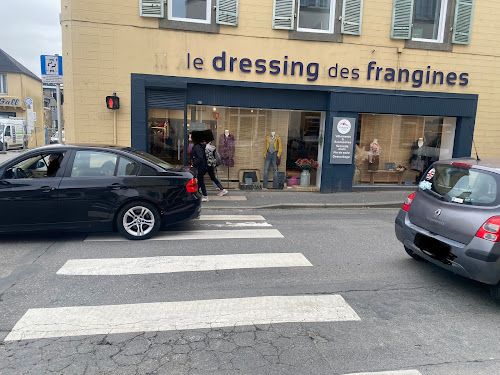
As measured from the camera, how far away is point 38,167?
5.94 metres

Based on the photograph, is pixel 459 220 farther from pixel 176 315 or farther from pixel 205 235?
pixel 205 235

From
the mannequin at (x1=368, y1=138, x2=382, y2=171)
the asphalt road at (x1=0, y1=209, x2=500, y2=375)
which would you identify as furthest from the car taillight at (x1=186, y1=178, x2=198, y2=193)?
the mannequin at (x1=368, y1=138, x2=382, y2=171)

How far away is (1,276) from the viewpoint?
4590 mm

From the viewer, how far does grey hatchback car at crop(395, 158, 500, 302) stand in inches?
155

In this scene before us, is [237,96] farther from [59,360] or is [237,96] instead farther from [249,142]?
[59,360]

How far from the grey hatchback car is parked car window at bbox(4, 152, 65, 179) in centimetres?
524

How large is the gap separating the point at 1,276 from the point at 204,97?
732 centimetres

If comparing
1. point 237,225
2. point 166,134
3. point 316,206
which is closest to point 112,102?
point 166,134

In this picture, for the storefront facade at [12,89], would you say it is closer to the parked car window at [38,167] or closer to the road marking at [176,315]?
the parked car window at [38,167]

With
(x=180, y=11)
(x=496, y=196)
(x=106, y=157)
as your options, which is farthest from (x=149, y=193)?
(x=180, y=11)

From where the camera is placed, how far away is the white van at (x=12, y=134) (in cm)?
2441

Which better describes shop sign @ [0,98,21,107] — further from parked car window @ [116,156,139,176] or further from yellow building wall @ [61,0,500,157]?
parked car window @ [116,156,139,176]

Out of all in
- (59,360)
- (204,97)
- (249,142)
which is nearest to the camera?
(59,360)

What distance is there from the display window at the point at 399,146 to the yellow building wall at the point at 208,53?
108 centimetres
